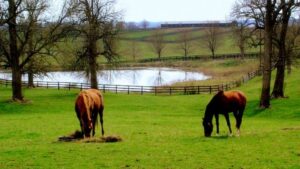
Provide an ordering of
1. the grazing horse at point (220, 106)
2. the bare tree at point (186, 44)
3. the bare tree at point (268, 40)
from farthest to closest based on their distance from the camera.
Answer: the bare tree at point (186, 44)
the bare tree at point (268, 40)
the grazing horse at point (220, 106)

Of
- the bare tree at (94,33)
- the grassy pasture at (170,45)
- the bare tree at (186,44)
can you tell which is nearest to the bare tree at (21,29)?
the bare tree at (94,33)

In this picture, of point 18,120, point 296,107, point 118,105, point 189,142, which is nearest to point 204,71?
point 118,105

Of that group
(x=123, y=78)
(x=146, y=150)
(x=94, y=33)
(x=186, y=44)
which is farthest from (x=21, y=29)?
(x=186, y=44)

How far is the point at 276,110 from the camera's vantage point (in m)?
32.5

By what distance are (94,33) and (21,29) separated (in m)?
9.38

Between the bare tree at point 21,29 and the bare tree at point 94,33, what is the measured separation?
6442 millimetres

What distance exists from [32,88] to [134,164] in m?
46.0

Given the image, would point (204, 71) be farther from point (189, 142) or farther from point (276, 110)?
point (189, 142)

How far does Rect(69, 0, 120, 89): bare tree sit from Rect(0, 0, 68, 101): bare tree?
Answer: 644cm

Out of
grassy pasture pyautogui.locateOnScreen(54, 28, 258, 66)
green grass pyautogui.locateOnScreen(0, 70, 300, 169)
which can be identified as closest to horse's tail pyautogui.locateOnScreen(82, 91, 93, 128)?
green grass pyautogui.locateOnScreen(0, 70, 300, 169)

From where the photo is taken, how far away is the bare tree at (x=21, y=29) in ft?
124

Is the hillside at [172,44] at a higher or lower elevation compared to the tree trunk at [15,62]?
higher

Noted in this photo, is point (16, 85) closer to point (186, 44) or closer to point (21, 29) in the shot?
point (21, 29)

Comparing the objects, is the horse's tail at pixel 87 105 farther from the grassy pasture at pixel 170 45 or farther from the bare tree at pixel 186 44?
the bare tree at pixel 186 44
